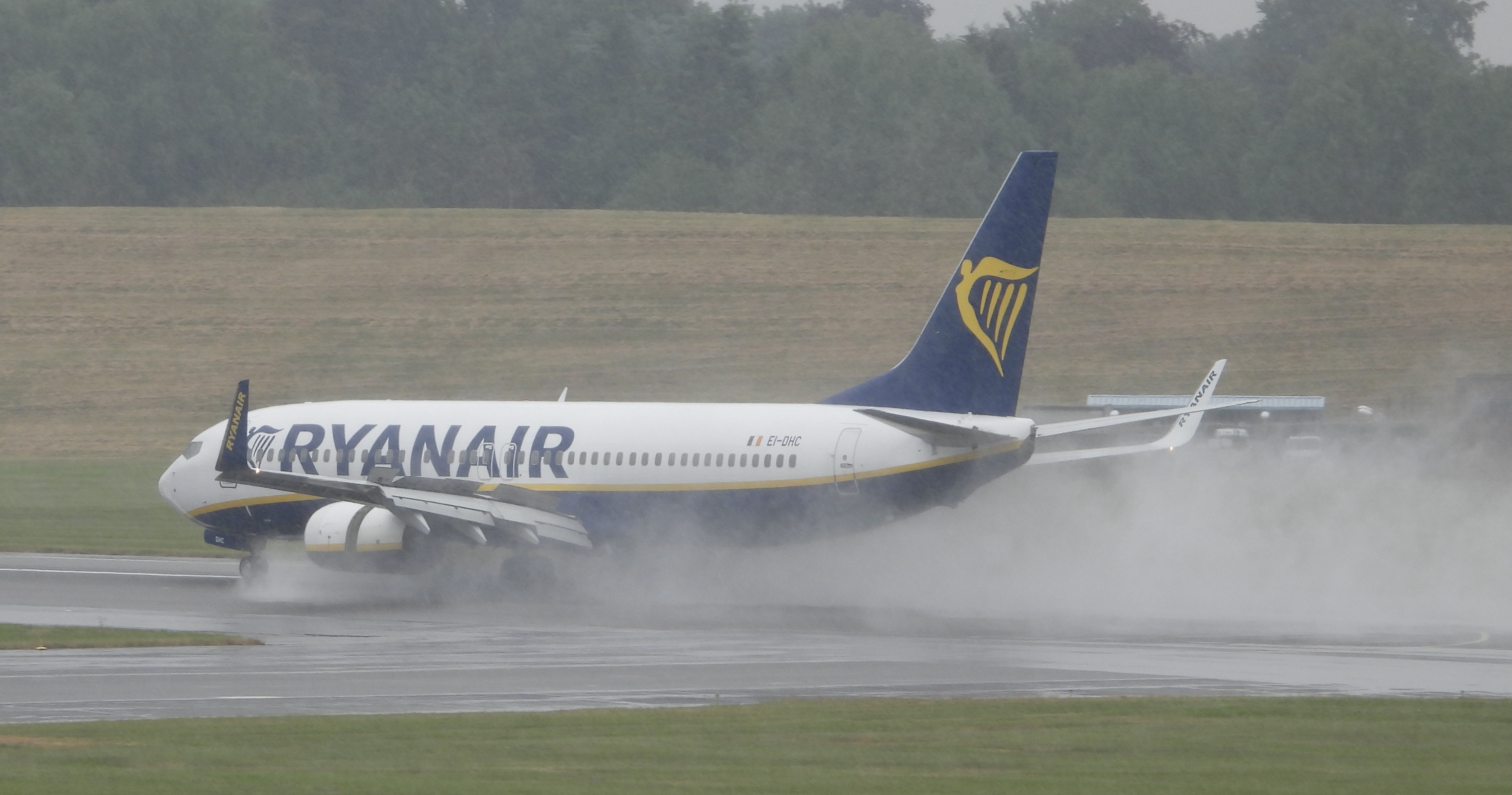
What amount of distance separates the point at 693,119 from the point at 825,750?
3779 inches

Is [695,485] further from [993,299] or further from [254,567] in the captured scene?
[254,567]

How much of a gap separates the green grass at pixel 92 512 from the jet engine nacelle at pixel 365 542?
29.7ft

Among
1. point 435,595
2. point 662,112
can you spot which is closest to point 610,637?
point 435,595

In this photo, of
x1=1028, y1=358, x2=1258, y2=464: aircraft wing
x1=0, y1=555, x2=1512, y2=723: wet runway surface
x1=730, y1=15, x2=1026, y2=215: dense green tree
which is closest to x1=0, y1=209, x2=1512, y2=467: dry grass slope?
x1=730, y1=15, x2=1026, y2=215: dense green tree

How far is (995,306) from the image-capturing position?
29.9 m

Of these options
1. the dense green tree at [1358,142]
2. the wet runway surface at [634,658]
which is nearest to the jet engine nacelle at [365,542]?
the wet runway surface at [634,658]

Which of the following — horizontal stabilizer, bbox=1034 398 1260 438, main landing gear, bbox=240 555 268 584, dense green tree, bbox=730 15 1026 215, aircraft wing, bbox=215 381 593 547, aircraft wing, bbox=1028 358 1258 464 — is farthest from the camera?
dense green tree, bbox=730 15 1026 215

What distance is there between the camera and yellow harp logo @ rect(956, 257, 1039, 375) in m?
29.9

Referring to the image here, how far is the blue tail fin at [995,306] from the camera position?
98.2 ft

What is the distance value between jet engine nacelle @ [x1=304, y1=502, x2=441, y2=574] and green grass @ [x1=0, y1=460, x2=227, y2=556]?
9061 mm

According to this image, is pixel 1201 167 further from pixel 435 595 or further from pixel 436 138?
pixel 435 595

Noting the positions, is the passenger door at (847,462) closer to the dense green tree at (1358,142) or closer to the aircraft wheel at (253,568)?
the aircraft wheel at (253,568)

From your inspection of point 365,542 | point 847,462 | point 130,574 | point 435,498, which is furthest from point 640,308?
point 847,462

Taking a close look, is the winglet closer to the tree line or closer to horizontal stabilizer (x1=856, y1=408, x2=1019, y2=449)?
horizontal stabilizer (x1=856, y1=408, x2=1019, y2=449)
